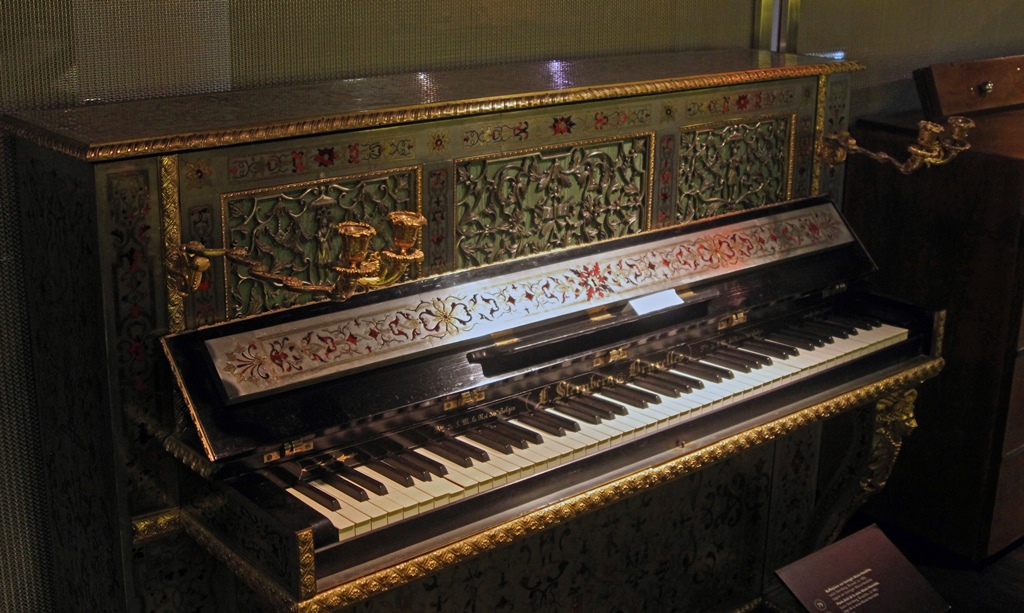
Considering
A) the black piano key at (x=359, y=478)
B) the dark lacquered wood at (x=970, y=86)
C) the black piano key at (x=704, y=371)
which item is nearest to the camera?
the black piano key at (x=359, y=478)

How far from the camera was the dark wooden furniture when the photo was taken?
3.63 metres

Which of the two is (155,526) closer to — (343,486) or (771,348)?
(343,486)

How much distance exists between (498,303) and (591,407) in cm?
31

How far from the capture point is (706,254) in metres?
3.05

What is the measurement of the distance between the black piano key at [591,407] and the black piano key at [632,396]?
2.8 inches

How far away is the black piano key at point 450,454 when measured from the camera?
2.39 metres

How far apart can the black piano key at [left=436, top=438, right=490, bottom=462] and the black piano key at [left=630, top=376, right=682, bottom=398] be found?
52 cm

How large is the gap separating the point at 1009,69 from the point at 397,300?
102 inches

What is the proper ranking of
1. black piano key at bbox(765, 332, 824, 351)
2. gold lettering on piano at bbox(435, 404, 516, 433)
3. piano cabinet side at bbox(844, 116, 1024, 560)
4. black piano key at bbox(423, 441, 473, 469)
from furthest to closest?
piano cabinet side at bbox(844, 116, 1024, 560)
black piano key at bbox(765, 332, 824, 351)
gold lettering on piano at bbox(435, 404, 516, 433)
black piano key at bbox(423, 441, 473, 469)

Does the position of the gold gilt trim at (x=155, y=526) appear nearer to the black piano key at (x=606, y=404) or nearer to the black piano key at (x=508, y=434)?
the black piano key at (x=508, y=434)

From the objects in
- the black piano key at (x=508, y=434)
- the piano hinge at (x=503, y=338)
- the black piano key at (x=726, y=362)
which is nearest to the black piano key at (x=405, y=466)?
the black piano key at (x=508, y=434)

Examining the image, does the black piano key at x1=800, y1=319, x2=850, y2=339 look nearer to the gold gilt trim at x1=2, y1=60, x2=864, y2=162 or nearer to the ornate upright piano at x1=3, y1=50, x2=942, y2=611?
the ornate upright piano at x1=3, y1=50, x2=942, y2=611

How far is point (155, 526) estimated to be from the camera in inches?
91.5

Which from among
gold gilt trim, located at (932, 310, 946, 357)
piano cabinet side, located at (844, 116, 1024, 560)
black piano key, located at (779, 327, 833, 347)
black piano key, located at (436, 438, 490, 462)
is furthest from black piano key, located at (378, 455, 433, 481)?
piano cabinet side, located at (844, 116, 1024, 560)
